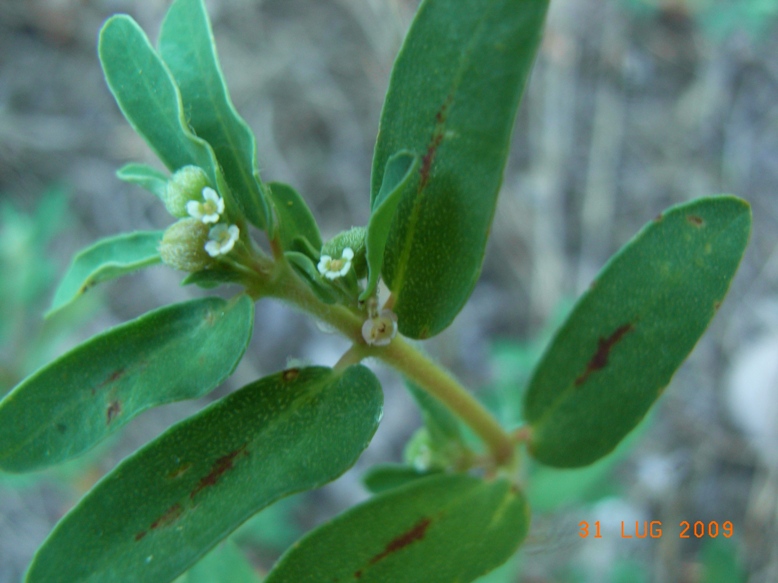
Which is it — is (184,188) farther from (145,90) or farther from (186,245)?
(145,90)

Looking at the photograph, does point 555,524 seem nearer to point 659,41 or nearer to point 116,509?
point 116,509

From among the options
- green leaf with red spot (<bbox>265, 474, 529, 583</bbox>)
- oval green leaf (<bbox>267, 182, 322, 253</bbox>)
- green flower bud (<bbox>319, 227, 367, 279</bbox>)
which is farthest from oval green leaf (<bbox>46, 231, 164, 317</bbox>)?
green leaf with red spot (<bbox>265, 474, 529, 583</bbox>)

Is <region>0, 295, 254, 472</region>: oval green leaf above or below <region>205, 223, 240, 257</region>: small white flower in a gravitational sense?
below

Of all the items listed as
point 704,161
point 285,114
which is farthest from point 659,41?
point 285,114

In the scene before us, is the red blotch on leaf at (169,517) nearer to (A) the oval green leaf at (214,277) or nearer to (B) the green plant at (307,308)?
(B) the green plant at (307,308)

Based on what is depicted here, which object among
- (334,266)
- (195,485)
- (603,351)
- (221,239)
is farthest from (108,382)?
(603,351)

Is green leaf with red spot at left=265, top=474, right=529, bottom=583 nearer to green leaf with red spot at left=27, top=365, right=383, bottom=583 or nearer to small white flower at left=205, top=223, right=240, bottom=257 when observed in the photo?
green leaf with red spot at left=27, top=365, right=383, bottom=583

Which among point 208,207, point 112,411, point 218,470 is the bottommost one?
point 218,470
